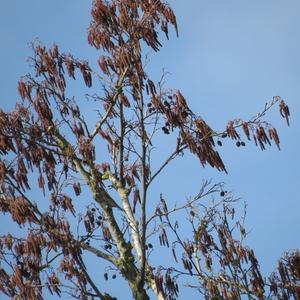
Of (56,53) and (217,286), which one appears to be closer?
(217,286)

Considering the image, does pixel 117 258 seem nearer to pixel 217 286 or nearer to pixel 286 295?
pixel 217 286

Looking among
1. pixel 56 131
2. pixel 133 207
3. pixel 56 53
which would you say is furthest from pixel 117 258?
pixel 56 53

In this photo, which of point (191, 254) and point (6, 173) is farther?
point (191, 254)

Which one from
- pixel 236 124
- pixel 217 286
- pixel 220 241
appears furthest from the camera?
pixel 220 241

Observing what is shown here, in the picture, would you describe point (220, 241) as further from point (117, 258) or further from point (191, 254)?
point (117, 258)

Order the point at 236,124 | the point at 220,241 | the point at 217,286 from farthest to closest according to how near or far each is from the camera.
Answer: the point at 220,241 → the point at 217,286 → the point at 236,124

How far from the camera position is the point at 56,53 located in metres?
11.0

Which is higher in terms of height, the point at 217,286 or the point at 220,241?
the point at 220,241

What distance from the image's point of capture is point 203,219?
36.0 feet

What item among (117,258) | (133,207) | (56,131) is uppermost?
(56,131)

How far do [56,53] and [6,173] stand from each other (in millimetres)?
2385

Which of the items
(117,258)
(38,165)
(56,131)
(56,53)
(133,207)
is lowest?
(117,258)

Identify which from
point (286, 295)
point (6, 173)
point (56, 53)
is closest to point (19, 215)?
point (6, 173)

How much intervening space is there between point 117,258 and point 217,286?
168 centimetres
